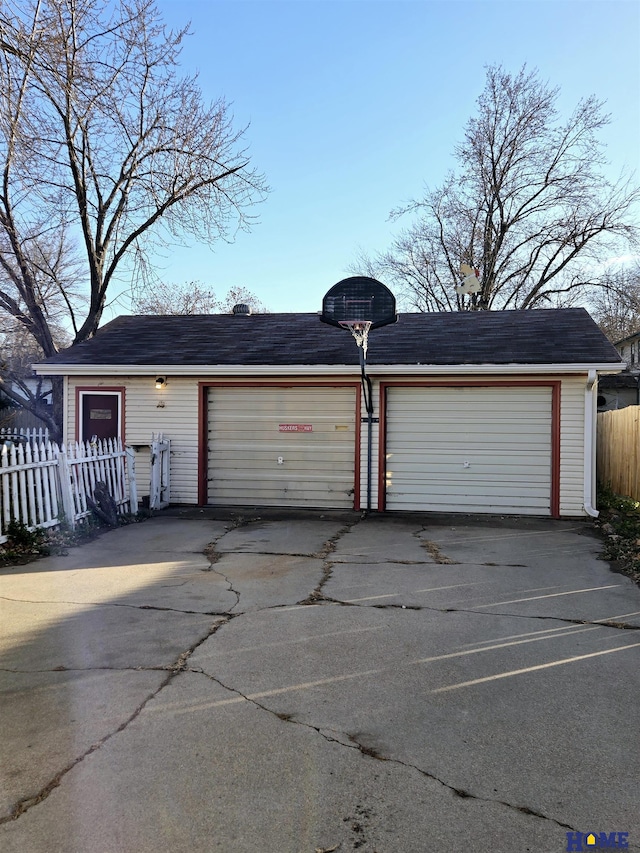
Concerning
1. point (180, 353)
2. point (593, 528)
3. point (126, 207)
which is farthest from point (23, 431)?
point (593, 528)

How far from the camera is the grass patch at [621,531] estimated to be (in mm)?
7094

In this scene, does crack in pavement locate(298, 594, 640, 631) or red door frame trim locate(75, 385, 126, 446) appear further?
red door frame trim locate(75, 385, 126, 446)

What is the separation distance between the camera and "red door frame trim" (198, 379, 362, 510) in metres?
11.3

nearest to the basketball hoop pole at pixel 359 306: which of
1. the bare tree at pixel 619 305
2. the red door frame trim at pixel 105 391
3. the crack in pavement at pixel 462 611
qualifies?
the red door frame trim at pixel 105 391

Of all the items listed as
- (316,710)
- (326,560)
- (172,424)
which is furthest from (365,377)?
(316,710)

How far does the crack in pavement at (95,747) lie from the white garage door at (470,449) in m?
7.15

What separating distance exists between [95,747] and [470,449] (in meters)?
8.89

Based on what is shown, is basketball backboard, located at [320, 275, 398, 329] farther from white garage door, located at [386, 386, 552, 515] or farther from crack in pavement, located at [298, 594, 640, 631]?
crack in pavement, located at [298, 594, 640, 631]

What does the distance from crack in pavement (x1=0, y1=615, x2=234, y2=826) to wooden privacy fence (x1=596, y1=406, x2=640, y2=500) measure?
10.3m

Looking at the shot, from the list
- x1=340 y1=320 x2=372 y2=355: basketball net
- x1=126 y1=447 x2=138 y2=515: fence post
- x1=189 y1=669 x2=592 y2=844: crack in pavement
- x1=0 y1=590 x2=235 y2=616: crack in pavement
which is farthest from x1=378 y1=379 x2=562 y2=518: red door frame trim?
x1=189 y1=669 x2=592 y2=844: crack in pavement

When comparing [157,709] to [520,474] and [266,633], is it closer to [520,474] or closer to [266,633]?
[266,633]

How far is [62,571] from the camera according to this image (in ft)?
21.8

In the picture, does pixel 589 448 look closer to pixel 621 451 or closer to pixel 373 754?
pixel 621 451

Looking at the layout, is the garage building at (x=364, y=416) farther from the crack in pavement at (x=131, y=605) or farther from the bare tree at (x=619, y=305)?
the bare tree at (x=619, y=305)
